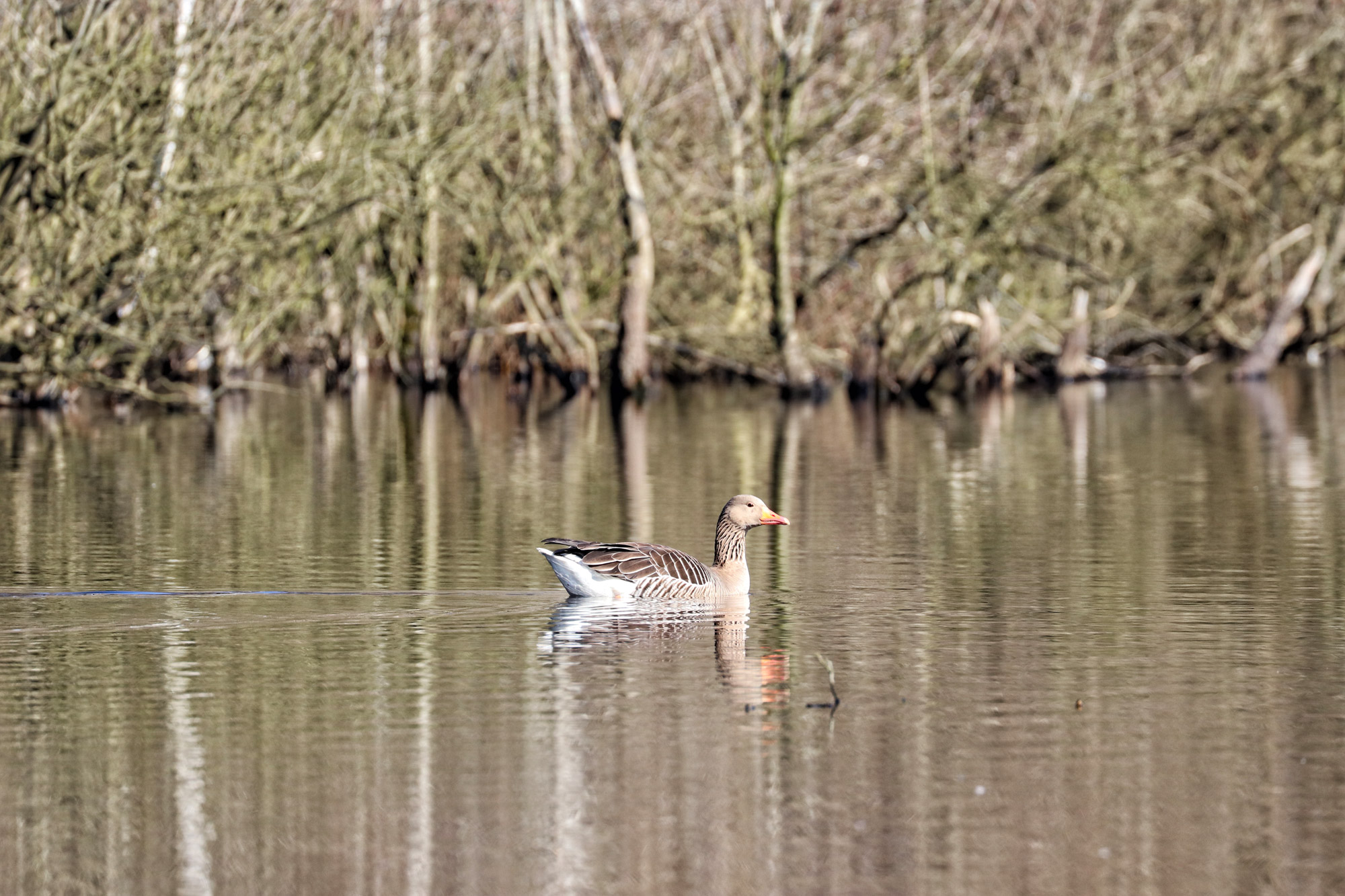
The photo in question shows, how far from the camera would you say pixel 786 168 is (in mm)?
34750

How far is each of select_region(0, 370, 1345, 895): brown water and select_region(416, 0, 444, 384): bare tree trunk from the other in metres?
13.7

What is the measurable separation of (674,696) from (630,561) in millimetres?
2550

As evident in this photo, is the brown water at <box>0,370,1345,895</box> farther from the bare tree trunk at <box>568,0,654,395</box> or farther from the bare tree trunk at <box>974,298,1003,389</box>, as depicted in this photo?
the bare tree trunk at <box>974,298,1003,389</box>

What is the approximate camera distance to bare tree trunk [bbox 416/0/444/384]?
3228 centimetres

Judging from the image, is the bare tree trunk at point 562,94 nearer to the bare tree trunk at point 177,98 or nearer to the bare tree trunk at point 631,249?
the bare tree trunk at point 631,249

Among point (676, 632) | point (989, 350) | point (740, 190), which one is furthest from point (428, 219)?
point (676, 632)

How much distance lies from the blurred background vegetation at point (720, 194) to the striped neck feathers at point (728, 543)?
16250 millimetres

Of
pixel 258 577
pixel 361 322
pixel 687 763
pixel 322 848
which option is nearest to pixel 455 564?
pixel 258 577

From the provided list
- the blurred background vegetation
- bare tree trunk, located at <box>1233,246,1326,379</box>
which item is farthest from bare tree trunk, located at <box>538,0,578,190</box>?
bare tree trunk, located at <box>1233,246,1326,379</box>

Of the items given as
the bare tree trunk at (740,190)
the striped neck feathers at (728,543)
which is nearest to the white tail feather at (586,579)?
the striped neck feathers at (728,543)

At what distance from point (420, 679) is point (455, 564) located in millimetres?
4058

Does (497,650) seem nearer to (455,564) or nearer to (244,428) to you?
(455,564)

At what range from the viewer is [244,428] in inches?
1109

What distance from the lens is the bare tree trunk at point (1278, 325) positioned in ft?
125
